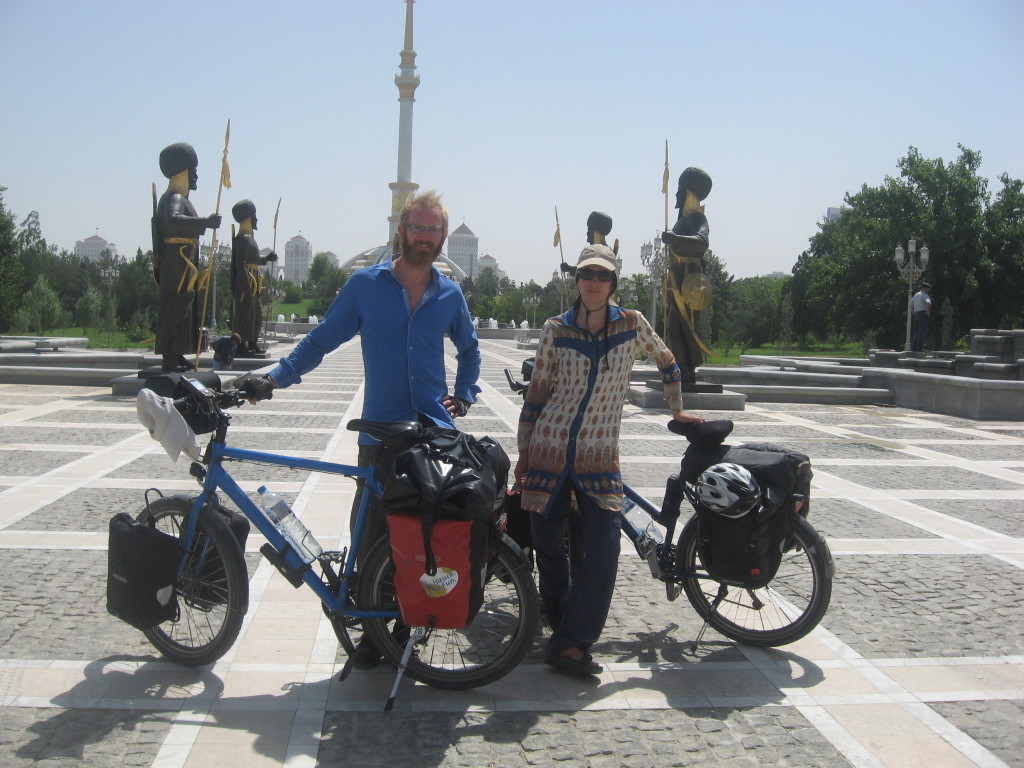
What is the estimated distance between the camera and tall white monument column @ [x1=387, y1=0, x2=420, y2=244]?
86000mm

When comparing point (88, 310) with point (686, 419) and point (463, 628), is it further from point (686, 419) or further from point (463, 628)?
point (463, 628)

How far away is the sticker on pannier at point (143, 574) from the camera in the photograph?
146 inches

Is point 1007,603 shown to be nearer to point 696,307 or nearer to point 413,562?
point 413,562

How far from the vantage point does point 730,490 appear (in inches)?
156

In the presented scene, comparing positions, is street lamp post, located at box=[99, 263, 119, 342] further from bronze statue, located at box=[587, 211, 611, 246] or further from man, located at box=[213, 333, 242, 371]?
man, located at box=[213, 333, 242, 371]

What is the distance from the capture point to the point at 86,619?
4.39 metres

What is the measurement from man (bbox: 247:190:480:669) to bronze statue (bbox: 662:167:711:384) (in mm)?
10937

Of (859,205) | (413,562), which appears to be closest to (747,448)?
(413,562)

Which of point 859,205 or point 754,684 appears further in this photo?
point 859,205

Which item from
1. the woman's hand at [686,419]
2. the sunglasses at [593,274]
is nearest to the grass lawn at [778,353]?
the woman's hand at [686,419]

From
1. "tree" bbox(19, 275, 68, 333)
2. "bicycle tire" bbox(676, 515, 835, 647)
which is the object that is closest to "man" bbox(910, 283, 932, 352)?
"bicycle tire" bbox(676, 515, 835, 647)

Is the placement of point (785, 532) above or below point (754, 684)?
above

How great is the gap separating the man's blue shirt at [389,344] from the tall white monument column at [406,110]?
274 ft

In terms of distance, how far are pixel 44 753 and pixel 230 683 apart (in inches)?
30.3
